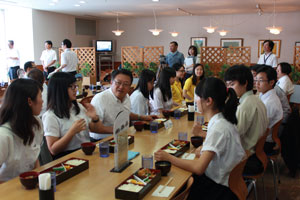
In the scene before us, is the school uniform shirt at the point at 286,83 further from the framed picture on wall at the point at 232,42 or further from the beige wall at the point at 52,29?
the beige wall at the point at 52,29

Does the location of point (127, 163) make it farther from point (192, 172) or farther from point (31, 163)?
point (31, 163)

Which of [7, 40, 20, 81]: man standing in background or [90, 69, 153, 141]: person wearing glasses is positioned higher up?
[7, 40, 20, 81]: man standing in background

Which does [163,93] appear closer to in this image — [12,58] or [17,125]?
[17,125]

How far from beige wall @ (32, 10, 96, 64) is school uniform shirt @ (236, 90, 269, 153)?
9.89 meters

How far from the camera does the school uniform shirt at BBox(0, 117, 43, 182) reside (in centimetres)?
163

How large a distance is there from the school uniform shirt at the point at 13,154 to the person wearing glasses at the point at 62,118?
10.7 inches

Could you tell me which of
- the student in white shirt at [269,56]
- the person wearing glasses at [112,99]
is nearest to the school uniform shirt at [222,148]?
the person wearing glasses at [112,99]

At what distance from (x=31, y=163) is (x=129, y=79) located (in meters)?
1.25

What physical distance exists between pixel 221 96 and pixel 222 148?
32 centimetres

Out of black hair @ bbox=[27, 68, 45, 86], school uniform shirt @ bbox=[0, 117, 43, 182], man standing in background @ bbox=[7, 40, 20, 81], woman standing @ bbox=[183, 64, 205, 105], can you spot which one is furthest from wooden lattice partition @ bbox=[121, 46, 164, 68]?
school uniform shirt @ bbox=[0, 117, 43, 182]

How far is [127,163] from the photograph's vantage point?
187 cm

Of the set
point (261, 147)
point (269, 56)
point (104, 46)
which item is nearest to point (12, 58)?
point (104, 46)

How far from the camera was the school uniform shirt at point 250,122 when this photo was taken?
8.06ft

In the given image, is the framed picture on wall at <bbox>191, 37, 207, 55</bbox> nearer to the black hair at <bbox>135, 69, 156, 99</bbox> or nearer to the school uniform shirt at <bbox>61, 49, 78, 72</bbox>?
the school uniform shirt at <bbox>61, 49, 78, 72</bbox>
